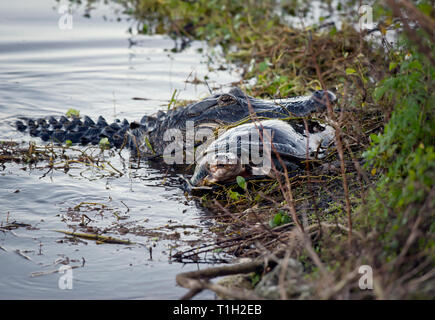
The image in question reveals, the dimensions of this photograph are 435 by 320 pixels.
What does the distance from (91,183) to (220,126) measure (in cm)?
147

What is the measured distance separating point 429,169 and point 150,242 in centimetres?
202

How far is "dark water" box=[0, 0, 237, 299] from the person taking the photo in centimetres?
341

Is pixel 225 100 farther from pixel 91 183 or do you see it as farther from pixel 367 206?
pixel 367 206

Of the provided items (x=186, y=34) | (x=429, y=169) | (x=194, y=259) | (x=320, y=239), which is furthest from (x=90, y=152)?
(x=186, y=34)

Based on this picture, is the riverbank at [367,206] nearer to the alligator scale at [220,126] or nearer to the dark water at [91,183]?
the alligator scale at [220,126]

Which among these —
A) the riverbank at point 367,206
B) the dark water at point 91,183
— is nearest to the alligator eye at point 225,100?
the dark water at point 91,183

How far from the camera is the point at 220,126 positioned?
18.6ft

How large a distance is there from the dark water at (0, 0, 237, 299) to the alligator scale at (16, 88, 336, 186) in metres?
0.37

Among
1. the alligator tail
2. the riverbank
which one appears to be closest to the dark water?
the alligator tail

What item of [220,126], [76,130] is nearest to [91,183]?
[220,126]

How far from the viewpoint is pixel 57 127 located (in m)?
6.73

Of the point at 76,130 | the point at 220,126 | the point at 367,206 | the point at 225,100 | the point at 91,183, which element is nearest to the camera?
the point at 367,206

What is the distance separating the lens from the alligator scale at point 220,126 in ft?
15.1

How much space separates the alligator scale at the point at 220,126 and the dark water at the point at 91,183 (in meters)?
0.37
